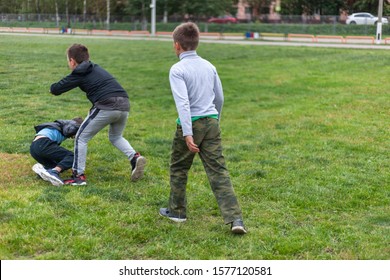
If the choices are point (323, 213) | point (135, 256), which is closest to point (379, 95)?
point (323, 213)

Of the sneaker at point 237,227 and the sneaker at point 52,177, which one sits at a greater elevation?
the sneaker at point 52,177

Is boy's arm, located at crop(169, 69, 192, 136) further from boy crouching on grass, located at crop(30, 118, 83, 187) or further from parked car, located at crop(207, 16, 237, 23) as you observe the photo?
parked car, located at crop(207, 16, 237, 23)

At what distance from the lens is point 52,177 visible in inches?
224

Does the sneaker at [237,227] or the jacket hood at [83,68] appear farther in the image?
the jacket hood at [83,68]

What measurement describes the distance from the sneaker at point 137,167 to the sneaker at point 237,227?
1783 millimetres

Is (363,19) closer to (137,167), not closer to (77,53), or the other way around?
(137,167)

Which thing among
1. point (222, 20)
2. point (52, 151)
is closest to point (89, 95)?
point (52, 151)

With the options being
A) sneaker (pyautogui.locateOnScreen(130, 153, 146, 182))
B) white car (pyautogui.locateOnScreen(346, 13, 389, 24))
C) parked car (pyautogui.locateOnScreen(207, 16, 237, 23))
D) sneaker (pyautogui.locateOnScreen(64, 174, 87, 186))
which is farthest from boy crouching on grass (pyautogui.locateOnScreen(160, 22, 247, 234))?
parked car (pyautogui.locateOnScreen(207, 16, 237, 23))

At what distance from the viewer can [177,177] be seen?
15.7 feet

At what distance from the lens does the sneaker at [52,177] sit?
5.68 metres

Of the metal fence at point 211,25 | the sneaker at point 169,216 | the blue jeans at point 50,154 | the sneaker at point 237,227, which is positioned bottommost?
→ the sneaker at point 169,216

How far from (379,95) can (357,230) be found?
27.3ft

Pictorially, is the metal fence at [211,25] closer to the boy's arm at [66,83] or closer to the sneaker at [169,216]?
the boy's arm at [66,83]

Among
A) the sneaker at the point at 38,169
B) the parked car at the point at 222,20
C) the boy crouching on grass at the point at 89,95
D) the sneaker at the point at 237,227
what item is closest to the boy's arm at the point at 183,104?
the sneaker at the point at 237,227
